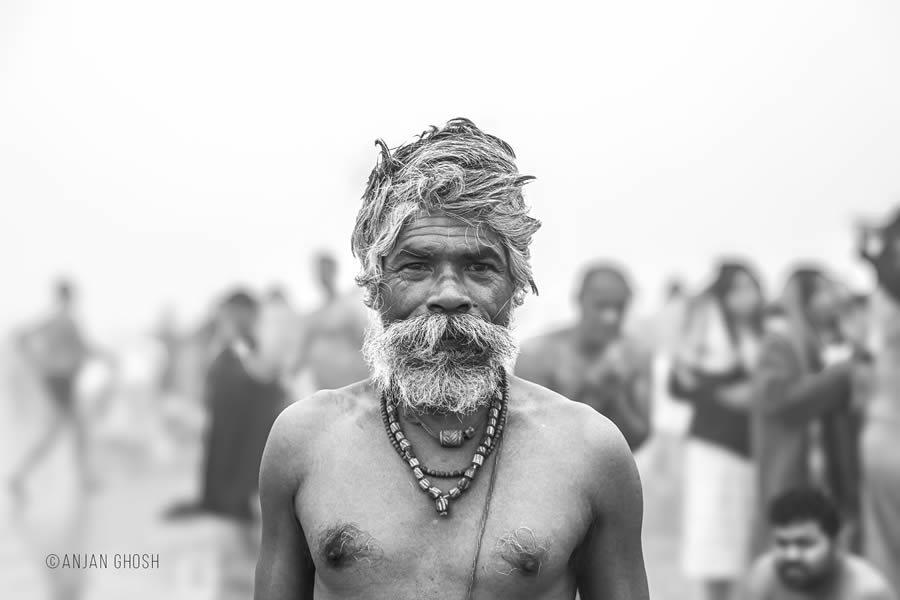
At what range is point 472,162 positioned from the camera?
240 centimetres

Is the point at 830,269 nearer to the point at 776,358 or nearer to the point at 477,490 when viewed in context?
the point at 776,358

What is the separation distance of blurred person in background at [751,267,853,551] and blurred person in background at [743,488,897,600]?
0.15 m

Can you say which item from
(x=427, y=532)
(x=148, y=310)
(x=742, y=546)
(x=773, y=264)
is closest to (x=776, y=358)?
(x=773, y=264)

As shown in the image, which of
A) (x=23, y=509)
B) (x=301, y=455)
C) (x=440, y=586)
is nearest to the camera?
(x=440, y=586)

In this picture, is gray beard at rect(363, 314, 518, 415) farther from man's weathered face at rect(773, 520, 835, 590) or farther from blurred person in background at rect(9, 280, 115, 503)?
blurred person in background at rect(9, 280, 115, 503)

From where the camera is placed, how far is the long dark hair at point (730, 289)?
761 centimetres

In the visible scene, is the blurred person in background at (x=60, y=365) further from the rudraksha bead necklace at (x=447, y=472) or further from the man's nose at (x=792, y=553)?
the rudraksha bead necklace at (x=447, y=472)

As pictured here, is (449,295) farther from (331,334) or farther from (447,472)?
(331,334)

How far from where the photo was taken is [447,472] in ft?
7.55

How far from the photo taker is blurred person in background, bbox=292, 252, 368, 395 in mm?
7621

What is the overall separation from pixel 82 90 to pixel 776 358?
542 centimetres

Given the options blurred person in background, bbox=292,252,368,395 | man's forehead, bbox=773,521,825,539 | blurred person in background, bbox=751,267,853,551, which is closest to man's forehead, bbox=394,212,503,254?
blurred person in background, bbox=292,252,368,395

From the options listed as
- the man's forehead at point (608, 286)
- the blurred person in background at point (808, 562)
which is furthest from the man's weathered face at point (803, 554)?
the man's forehead at point (608, 286)

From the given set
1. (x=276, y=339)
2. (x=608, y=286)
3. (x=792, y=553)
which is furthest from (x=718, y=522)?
(x=276, y=339)
